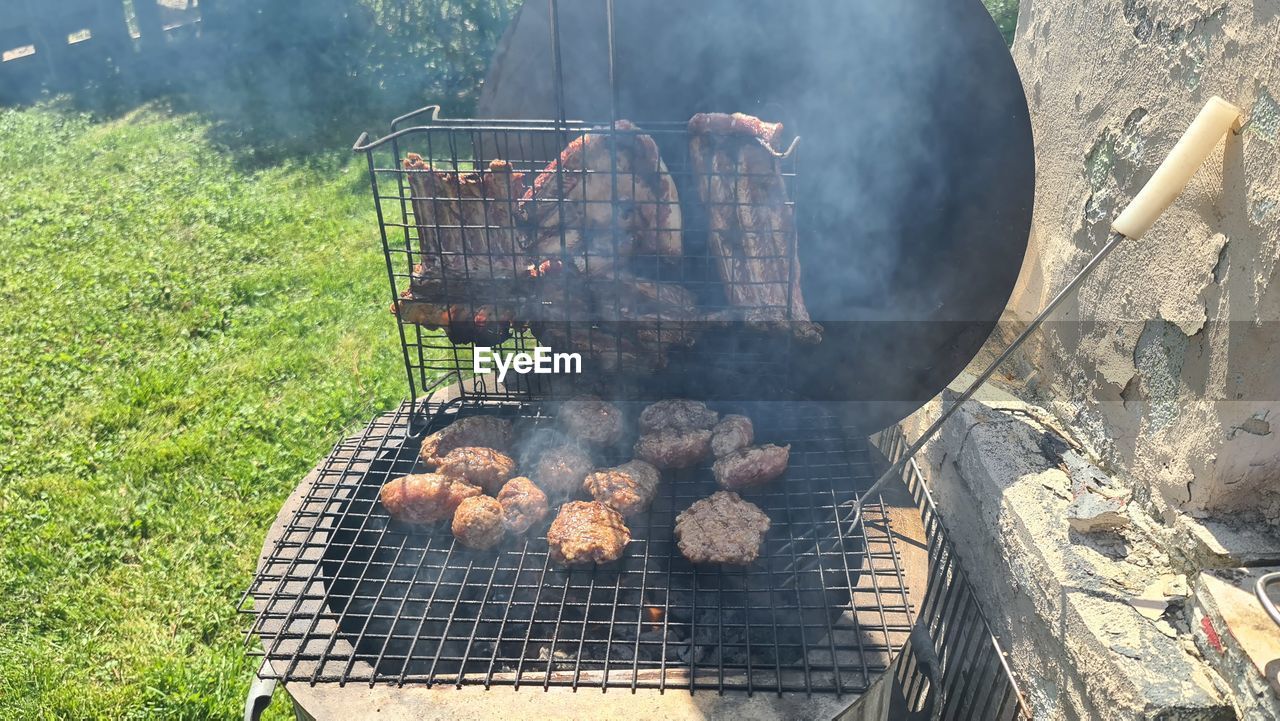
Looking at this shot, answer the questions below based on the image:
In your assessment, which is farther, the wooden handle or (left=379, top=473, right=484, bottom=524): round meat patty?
(left=379, top=473, right=484, bottom=524): round meat patty

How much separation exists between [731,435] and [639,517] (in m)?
0.50

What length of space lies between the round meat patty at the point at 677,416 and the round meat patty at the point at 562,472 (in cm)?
33

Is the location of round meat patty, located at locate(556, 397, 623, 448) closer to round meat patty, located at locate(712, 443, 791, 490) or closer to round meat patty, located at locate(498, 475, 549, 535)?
round meat patty, located at locate(498, 475, 549, 535)

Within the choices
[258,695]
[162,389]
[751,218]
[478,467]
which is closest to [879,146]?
[751,218]

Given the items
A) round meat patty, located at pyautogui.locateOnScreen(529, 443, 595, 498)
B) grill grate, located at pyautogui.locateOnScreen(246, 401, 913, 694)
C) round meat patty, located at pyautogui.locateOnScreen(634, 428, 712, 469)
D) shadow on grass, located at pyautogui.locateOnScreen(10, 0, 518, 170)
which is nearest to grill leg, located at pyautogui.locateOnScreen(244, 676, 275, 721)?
grill grate, located at pyautogui.locateOnScreen(246, 401, 913, 694)

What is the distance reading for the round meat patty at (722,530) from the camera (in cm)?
276

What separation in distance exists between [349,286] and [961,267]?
5748mm

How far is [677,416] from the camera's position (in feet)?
11.1

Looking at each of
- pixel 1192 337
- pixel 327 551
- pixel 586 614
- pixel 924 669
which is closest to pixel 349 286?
pixel 327 551

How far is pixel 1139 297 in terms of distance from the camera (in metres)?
2.76

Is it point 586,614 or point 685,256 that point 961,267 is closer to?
point 685,256

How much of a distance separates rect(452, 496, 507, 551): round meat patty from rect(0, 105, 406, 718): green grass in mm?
1874

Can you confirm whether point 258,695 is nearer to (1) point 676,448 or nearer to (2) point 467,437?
A: (2) point 467,437

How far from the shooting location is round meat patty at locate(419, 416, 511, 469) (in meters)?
3.22
